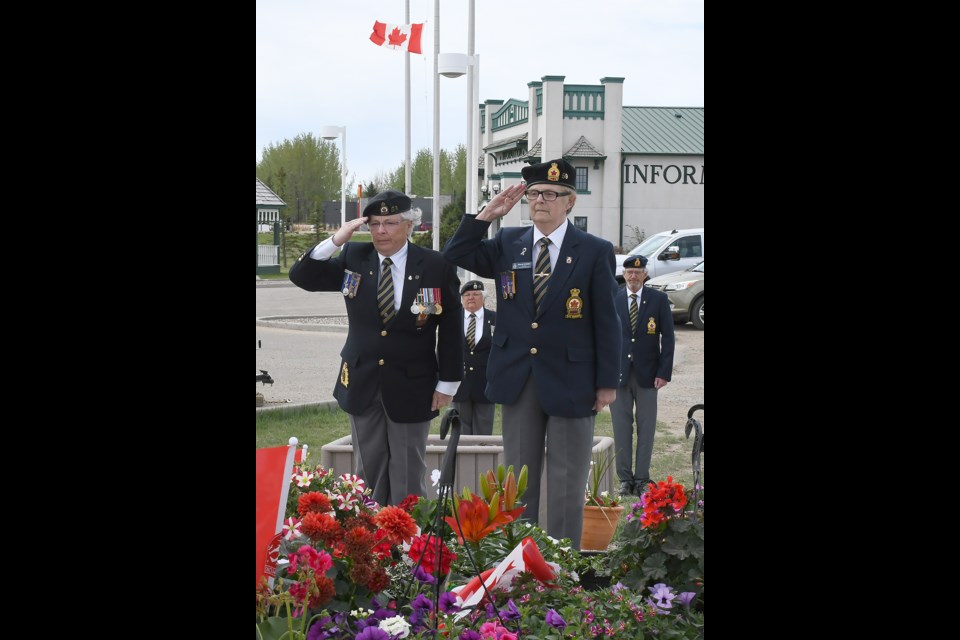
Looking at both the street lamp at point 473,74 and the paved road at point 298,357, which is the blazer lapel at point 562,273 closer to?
the paved road at point 298,357

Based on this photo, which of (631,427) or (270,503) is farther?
(631,427)

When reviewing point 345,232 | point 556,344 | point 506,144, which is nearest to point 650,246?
point 556,344

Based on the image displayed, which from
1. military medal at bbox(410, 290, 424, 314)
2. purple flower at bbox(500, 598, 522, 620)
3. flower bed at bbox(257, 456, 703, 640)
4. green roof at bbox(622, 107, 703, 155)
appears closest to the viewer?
flower bed at bbox(257, 456, 703, 640)

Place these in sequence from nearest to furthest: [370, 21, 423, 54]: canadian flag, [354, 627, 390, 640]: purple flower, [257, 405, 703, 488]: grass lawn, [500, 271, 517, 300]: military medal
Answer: [354, 627, 390, 640]: purple flower < [500, 271, 517, 300]: military medal < [257, 405, 703, 488]: grass lawn < [370, 21, 423, 54]: canadian flag

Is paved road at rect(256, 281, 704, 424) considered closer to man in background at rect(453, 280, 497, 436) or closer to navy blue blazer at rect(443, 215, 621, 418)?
man in background at rect(453, 280, 497, 436)

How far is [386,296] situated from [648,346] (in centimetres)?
289

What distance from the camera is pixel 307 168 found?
47969 mm

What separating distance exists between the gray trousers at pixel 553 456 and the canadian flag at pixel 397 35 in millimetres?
12721

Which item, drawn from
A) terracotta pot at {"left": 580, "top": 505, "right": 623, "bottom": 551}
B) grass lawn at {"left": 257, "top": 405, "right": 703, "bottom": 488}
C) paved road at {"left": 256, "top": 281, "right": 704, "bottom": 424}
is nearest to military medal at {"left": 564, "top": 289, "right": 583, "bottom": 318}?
terracotta pot at {"left": 580, "top": 505, "right": 623, "bottom": 551}

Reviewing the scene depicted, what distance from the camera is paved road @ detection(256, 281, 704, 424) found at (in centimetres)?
1039

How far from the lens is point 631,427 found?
6.90 metres

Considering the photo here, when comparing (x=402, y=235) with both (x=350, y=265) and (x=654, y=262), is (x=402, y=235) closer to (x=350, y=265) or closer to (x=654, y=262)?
(x=350, y=265)

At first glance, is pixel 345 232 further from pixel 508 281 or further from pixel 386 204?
pixel 508 281

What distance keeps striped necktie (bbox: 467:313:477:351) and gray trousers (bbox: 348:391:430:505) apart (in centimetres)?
217
